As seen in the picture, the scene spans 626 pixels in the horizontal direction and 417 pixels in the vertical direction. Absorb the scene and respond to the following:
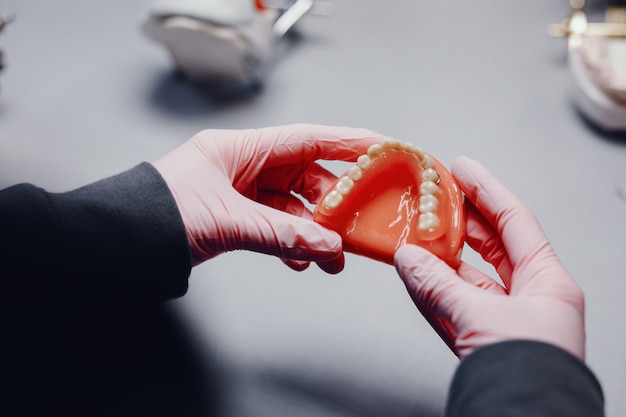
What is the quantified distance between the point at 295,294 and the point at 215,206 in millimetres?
402

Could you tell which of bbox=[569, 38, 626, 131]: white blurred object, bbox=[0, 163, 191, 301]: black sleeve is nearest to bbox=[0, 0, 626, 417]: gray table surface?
bbox=[569, 38, 626, 131]: white blurred object

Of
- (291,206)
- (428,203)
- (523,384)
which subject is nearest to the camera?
(523,384)

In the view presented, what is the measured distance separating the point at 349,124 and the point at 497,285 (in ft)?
3.25

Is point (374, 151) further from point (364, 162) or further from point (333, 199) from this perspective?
point (333, 199)

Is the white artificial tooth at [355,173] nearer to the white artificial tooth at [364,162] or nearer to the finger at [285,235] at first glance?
the white artificial tooth at [364,162]

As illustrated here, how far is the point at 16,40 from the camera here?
2.51 m

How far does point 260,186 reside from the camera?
5.15 ft

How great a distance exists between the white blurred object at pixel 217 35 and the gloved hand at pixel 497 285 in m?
1.06

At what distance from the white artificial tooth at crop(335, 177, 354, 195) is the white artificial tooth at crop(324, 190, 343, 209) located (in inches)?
0.4

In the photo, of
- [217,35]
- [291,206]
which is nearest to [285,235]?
[291,206]

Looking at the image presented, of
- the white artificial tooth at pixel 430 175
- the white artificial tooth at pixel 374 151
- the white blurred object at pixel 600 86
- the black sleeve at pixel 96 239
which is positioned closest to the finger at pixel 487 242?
the white artificial tooth at pixel 430 175

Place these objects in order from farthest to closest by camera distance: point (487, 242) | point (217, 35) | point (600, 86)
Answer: point (217, 35) < point (600, 86) < point (487, 242)

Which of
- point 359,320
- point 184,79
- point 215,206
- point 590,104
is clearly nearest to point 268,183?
point 215,206

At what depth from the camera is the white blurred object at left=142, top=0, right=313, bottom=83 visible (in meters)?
2.01
